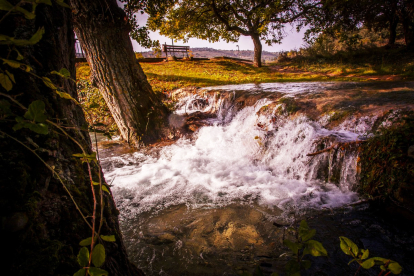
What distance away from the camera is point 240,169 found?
498 cm

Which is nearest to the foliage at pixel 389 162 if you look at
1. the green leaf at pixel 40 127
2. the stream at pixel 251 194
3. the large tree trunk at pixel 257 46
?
the stream at pixel 251 194

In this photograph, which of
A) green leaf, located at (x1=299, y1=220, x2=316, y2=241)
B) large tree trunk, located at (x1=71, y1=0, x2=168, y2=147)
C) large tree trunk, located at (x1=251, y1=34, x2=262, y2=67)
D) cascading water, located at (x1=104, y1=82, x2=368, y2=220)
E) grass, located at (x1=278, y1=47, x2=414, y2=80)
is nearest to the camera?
green leaf, located at (x1=299, y1=220, x2=316, y2=241)

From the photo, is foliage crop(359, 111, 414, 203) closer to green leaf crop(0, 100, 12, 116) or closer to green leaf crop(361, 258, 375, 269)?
green leaf crop(361, 258, 375, 269)

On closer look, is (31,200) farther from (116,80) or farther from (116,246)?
(116,80)

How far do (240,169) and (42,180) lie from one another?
4426 millimetres

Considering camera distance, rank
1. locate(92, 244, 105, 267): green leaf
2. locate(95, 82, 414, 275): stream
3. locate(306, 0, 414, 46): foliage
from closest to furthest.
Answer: locate(92, 244, 105, 267): green leaf → locate(95, 82, 414, 275): stream → locate(306, 0, 414, 46): foliage

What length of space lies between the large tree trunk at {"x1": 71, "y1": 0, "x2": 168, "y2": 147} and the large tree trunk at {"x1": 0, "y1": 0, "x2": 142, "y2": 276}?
3966 millimetres

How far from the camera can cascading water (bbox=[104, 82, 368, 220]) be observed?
3.65m

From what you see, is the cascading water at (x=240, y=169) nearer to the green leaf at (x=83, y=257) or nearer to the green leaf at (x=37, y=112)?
the green leaf at (x=83, y=257)

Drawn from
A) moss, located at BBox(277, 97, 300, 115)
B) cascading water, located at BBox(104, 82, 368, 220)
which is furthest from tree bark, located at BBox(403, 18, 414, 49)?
cascading water, located at BBox(104, 82, 368, 220)

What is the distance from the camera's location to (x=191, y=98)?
8344mm

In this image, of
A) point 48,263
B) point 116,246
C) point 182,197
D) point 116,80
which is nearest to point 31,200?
point 48,263

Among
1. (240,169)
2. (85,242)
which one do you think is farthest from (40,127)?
(240,169)

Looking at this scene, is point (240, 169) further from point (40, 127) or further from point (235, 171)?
point (40, 127)
